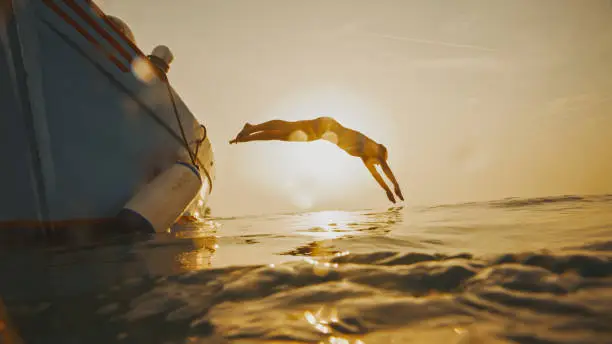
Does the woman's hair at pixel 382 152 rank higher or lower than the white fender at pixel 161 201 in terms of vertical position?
higher

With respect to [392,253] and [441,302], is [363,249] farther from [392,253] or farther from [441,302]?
[441,302]

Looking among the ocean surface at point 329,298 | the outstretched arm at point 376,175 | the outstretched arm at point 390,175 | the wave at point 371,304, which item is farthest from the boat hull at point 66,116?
the outstretched arm at point 390,175

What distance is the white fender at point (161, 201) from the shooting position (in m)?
4.80

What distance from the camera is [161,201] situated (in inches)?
196

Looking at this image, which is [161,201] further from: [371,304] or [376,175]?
[376,175]

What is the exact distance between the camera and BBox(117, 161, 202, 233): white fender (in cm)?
480

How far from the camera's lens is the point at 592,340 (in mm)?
1098

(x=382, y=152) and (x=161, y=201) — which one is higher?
(x=382, y=152)

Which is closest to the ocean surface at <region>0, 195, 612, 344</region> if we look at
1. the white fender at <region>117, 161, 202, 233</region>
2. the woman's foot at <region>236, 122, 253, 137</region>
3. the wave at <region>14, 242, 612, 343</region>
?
the wave at <region>14, 242, 612, 343</region>

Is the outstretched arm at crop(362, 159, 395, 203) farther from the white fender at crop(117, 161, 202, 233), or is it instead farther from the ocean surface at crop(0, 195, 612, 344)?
the ocean surface at crop(0, 195, 612, 344)

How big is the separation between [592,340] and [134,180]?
5695 millimetres

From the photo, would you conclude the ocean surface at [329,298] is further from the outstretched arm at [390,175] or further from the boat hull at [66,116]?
the outstretched arm at [390,175]

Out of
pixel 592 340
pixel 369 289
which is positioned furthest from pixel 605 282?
pixel 369 289

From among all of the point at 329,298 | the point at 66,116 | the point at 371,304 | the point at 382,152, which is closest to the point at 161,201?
the point at 66,116
